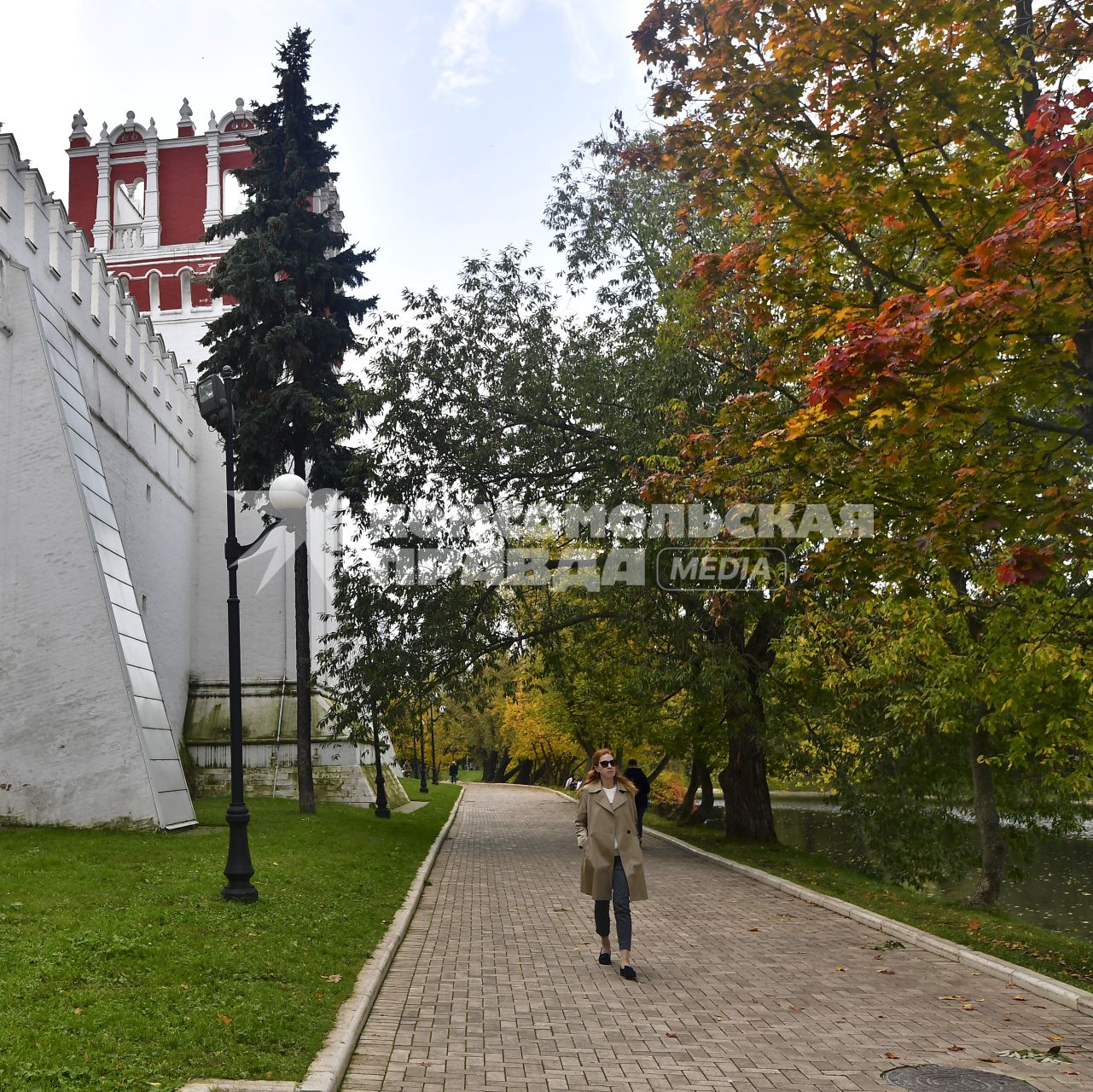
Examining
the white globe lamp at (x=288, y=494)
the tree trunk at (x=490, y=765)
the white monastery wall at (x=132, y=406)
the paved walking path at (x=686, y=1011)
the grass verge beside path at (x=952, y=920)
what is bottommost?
the tree trunk at (x=490, y=765)

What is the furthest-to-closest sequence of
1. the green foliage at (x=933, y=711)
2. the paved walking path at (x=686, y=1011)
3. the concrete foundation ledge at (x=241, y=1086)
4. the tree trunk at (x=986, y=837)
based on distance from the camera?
the tree trunk at (x=986, y=837), the green foliage at (x=933, y=711), the paved walking path at (x=686, y=1011), the concrete foundation ledge at (x=241, y=1086)

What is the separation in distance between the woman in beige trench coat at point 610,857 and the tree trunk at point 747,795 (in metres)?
14.2

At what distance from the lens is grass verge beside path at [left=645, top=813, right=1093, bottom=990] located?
984 cm

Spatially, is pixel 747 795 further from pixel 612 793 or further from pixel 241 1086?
pixel 241 1086

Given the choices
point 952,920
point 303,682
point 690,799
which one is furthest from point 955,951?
point 690,799

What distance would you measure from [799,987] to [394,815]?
67.8 feet

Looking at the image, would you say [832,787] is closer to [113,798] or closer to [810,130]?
[113,798]

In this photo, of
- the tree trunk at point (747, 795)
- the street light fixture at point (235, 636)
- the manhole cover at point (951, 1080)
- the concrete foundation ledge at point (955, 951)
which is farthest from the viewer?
the tree trunk at point (747, 795)

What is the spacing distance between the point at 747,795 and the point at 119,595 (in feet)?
44.1

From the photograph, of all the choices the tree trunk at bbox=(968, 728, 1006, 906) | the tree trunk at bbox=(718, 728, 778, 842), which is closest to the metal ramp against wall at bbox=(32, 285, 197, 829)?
the tree trunk at bbox=(718, 728, 778, 842)

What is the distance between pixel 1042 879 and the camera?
93.9 ft

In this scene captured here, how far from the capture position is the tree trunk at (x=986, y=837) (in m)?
15.5

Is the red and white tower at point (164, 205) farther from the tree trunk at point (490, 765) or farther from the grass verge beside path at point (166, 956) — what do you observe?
the tree trunk at point (490, 765)

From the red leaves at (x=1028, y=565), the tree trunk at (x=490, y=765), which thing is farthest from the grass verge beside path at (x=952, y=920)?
the tree trunk at (x=490, y=765)
